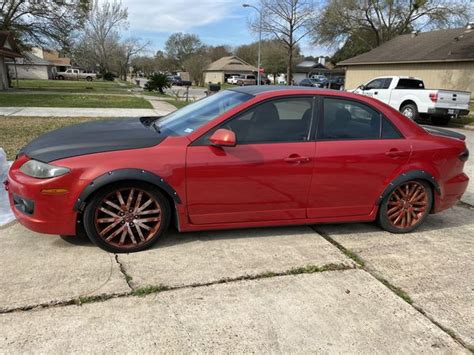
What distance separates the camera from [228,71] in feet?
246

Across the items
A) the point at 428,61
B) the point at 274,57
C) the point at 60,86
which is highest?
the point at 274,57

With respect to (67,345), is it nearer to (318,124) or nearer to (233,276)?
(233,276)

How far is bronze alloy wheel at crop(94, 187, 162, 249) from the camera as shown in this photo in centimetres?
346

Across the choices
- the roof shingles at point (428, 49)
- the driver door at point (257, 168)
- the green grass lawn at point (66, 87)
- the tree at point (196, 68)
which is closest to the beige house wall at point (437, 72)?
the roof shingles at point (428, 49)

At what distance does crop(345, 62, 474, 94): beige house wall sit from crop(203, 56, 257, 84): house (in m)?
43.9

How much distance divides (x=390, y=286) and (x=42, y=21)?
116ft

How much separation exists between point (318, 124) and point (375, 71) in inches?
1235

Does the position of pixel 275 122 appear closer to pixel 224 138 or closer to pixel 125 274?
pixel 224 138

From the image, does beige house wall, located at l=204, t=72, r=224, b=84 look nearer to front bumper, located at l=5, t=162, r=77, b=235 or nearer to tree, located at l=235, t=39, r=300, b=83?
tree, located at l=235, t=39, r=300, b=83

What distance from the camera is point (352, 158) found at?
3957 millimetres

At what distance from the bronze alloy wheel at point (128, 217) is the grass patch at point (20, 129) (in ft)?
13.4

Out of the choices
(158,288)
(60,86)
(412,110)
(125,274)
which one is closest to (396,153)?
(158,288)

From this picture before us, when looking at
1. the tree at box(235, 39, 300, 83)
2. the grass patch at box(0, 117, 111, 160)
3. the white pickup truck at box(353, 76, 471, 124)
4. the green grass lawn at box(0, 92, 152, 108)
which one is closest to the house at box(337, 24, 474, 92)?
the white pickup truck at box(353, 76, 471, 124)

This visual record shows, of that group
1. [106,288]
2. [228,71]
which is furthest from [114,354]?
[228,71]
